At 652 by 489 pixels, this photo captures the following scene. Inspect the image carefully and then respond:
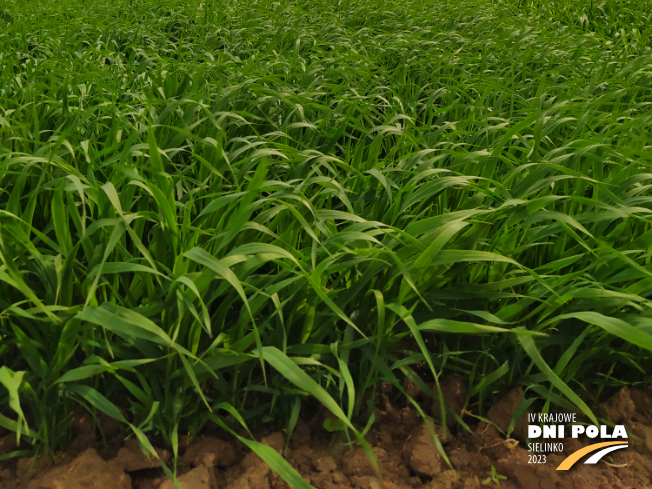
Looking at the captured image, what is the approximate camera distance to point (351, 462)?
122cm

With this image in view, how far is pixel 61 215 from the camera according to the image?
127cm

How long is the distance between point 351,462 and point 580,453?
1.67 feet

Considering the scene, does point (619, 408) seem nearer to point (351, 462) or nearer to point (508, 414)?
point (508, 414)

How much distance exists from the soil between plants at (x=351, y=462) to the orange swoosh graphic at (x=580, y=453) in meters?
0.01

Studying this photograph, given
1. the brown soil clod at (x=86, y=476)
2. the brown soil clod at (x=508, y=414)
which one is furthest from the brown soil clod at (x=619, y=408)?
the brown soil clod at (x=86, y=476)

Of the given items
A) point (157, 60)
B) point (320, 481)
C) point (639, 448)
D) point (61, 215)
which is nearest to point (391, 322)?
point (320, 481)

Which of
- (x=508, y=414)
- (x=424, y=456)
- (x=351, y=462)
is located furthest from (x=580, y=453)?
(x=351, y=462)

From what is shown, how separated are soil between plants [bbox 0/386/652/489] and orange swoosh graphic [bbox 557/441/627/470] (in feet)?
0.04

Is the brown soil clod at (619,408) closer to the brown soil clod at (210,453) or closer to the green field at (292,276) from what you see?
the green field at (292,276)

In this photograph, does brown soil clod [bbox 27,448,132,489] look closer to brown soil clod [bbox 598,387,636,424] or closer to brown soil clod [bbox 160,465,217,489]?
brown soil clod [bbox 160,465,217,489]

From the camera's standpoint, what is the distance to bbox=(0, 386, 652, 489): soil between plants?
1.16m

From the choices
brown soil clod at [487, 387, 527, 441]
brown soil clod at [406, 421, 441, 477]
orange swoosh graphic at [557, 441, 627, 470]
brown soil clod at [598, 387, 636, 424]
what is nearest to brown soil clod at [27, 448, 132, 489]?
brown soil clod at [406, 421, 441, 477]

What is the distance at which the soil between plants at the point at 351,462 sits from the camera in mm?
1158

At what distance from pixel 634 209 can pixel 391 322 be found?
695 millimetres
